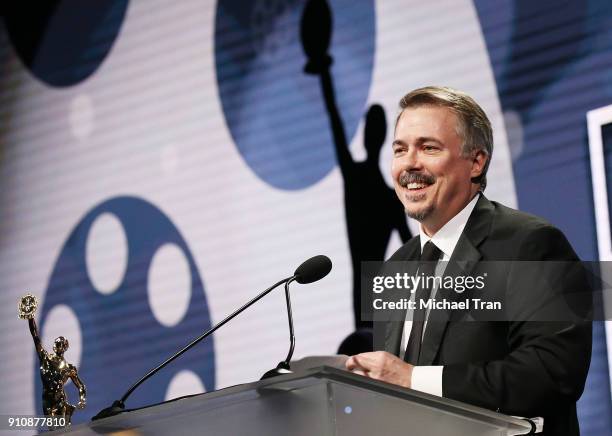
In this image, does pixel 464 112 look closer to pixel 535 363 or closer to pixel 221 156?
pixel 535 363

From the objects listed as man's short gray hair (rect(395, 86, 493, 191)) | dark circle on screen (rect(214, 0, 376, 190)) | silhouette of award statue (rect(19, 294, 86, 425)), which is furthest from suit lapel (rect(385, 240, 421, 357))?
dark circle on screen (rect(214, 0, 376, 190))

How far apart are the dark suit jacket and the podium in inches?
10.9

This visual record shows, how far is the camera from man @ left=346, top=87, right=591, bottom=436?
1.94 m

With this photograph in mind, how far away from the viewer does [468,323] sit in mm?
2141

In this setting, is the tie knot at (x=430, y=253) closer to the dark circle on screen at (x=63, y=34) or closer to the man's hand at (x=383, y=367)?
the man's hand at (x=383, y=367)

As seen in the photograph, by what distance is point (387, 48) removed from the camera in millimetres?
3447

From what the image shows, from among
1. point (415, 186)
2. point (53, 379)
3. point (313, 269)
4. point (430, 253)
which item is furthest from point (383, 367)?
point (53, 379)

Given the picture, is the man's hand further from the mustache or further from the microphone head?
the mustache

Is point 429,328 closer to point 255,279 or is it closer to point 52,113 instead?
point 255,279

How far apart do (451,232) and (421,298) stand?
19 cm

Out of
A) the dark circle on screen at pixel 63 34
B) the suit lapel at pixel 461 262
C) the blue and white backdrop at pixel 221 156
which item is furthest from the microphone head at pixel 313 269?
the dark circle on screen at pixel 63 34

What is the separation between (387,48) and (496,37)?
408mm

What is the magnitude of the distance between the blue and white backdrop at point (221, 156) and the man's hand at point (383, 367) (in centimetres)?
113

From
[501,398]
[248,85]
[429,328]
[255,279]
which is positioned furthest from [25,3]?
[501,398]
